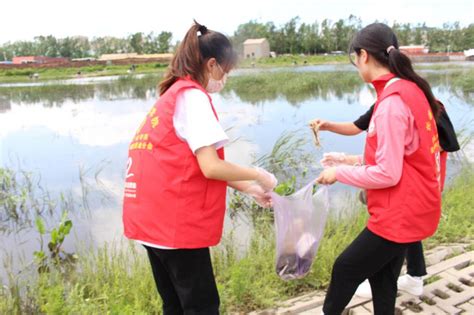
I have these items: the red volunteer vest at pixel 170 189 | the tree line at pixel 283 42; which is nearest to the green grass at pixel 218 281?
the red volunteer vest at pixel 170 189

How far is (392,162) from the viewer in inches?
54.7

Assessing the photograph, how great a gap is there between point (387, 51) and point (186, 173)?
852mm

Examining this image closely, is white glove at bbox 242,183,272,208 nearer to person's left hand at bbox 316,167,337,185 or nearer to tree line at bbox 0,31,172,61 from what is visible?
person's left hand at bbox 316,167,337,185

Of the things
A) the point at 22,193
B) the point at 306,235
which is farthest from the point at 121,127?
the point at 306,235

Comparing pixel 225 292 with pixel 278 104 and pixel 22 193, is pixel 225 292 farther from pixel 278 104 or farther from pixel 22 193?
pixel 278 104

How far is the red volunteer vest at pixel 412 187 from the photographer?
142cm

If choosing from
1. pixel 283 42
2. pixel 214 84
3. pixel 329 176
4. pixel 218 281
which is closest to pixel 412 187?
pixel 329 176

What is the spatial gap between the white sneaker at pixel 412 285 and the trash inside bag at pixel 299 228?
56 cm

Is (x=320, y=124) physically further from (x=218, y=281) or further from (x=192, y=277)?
(x=218, y=281)

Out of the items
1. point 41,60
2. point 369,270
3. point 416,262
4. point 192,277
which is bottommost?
point 416,262

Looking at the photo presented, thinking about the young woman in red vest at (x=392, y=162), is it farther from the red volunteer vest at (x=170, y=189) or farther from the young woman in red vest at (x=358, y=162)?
the red volunteer vest at (x=170, y=189)

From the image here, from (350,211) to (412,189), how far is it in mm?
2307

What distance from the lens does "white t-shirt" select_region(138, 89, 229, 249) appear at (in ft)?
4.01

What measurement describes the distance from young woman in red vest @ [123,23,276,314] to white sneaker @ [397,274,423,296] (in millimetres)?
1177
